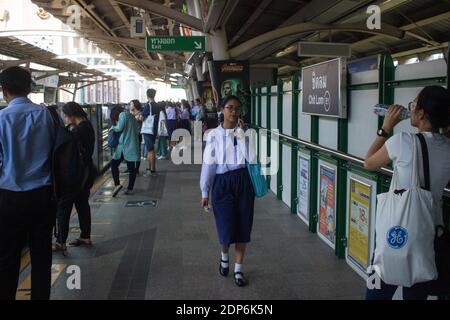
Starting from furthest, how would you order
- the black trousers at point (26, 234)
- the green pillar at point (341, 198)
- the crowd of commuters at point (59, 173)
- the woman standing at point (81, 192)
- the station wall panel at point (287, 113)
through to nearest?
the station wall panel at point (287, 113) < the woman standing at point (81, 192) < the green pillar at point (341, 198) < the black trousers at point (26, 234) < the crowd of commuters at point (59, 173)

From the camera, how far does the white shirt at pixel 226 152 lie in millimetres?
4246

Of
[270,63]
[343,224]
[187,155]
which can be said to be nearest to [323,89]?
[343,224]

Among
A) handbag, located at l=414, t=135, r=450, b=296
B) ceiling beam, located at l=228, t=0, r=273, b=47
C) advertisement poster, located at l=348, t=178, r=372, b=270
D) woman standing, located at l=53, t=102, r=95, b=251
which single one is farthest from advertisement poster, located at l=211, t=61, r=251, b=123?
handbag, located at l=414, t=135, r=450, b=296

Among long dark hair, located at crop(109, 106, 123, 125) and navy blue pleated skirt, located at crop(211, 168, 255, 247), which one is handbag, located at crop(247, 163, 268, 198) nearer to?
navy blue pleated skirt, located at crop(211, 168, 255, 247)

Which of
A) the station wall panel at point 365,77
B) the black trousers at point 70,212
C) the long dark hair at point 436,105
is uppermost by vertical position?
the station wall panel at point 365,77

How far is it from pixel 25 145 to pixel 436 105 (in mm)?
2438

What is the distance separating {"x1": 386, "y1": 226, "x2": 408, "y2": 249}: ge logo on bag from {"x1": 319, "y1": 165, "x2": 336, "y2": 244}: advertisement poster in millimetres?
2806

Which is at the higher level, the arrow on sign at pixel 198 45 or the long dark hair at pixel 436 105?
the arrow on sign at pixel 198 45

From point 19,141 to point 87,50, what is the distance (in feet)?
115

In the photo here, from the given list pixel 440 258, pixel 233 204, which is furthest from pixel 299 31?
pixel 440 258

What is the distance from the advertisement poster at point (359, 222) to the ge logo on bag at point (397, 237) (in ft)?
6.33

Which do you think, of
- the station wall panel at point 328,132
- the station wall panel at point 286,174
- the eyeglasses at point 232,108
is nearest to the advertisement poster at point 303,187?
the station wall panel at point 286,174

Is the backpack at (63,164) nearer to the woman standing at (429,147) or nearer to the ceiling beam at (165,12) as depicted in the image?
the woman standing at (429,147)

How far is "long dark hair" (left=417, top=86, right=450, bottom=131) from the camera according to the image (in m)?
2.39
